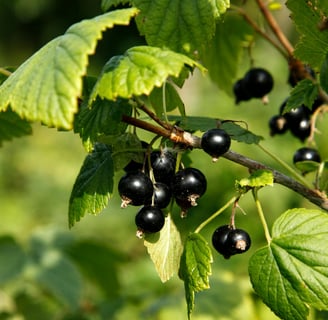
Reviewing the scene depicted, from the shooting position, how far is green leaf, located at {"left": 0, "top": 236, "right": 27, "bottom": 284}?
280 centimetres

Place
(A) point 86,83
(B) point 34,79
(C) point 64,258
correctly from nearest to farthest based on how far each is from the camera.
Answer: (B) point 34,79 < (A) point 86,83 < (C) point 64,258

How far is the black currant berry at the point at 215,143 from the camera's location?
4.90 feet

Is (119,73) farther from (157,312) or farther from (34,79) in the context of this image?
(157,312)

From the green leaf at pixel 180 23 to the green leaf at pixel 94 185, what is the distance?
0.90 feet

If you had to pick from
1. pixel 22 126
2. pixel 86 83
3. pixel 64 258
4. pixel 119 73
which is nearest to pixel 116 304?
pixel 64 258

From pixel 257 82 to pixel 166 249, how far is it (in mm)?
753

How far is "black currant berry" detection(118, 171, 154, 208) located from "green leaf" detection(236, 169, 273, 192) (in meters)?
0.18

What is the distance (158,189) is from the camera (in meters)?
1.57

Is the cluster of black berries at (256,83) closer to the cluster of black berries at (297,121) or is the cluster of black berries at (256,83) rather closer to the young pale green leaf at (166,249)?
the cluster of black berries at (297,121)

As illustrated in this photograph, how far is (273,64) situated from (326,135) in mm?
2325

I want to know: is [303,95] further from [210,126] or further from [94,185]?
[94,185]

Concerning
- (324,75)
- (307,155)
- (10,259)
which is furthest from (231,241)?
(10,259)

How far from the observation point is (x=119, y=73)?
4.55ft

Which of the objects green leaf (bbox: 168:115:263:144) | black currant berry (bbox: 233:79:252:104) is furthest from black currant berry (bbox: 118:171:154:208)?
black currant berry (bbox: 233:79:252:104)
